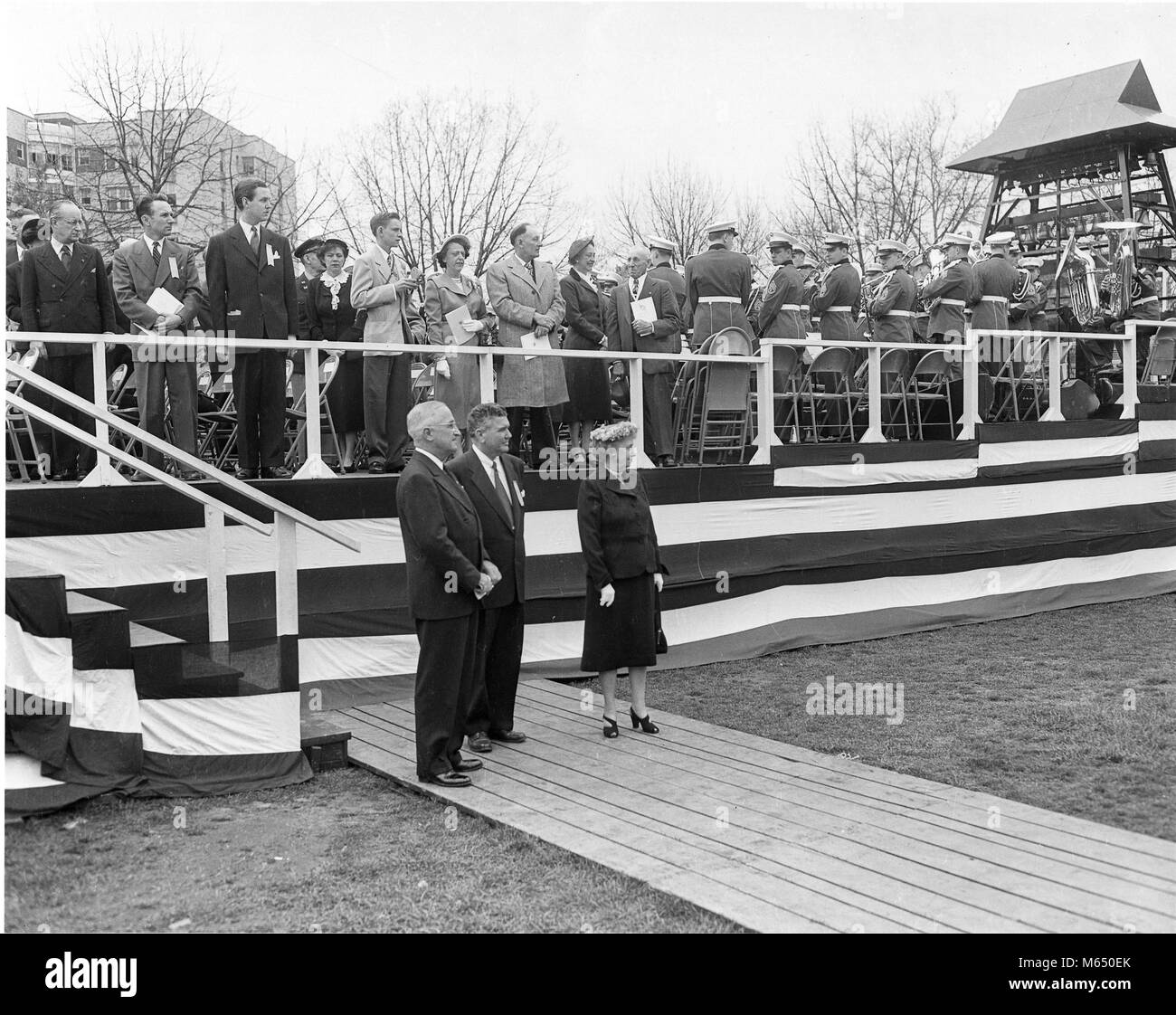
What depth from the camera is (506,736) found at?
825cm

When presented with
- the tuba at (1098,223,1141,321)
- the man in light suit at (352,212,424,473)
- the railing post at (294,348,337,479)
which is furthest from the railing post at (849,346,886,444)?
the railing post at (294,348,337,479)

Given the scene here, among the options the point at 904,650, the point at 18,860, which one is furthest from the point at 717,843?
the point at 904,650

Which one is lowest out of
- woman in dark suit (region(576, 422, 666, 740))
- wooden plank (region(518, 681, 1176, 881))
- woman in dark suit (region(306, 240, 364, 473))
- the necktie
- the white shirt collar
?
wooden plank (region(518, 681, 1176, 881))

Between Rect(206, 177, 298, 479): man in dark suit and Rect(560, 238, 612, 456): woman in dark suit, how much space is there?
2369 mm

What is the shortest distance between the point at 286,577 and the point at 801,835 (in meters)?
3.18

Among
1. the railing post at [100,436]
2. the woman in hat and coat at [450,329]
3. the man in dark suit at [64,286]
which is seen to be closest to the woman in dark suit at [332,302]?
the woman in hat and coat at [450,329]

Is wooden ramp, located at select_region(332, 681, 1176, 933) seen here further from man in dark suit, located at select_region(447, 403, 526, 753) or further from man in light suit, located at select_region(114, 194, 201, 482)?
man in light suit, located at select_region(114, 194, 201, 482)

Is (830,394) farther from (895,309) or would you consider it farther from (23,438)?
(23,438)

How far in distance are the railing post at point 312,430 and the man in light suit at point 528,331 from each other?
5.04 ft

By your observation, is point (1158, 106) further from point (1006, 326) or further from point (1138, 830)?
point (1138, 830)

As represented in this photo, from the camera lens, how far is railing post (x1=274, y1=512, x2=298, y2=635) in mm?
7461

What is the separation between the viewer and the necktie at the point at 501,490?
8102 mm

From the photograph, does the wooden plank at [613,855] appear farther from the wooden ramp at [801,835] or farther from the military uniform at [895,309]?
the military uniform at [895,309]

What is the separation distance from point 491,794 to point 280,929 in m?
1.95
